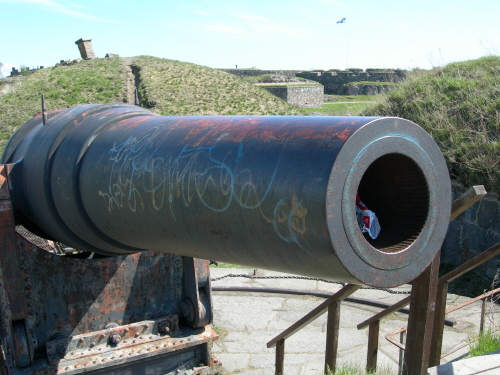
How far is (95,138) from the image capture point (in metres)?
2.70

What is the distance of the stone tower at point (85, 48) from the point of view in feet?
103

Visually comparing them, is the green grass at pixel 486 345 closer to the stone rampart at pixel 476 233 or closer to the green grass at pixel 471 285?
the green grass at pixel 471 285

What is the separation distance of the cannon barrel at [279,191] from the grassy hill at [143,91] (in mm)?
18141

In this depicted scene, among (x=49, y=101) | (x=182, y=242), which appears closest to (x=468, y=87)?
(x=182, y=242)

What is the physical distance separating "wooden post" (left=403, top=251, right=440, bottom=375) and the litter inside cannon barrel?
105cm

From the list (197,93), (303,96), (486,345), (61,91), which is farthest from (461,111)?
(303,96)

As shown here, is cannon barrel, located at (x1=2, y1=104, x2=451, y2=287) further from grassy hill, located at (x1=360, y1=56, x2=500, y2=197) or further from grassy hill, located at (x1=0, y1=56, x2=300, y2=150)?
grassy hill, located at (x1=0, y1=56, x2=300, y2=150)

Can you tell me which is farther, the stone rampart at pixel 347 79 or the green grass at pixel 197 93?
the stone rampart at pixel 347 79

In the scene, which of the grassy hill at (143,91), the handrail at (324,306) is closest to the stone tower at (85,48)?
the grassy hill at (143,91)

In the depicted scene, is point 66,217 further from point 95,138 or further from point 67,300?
point 67,300

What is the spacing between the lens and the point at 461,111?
8.11 meters

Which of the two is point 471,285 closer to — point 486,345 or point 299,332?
point 299,332

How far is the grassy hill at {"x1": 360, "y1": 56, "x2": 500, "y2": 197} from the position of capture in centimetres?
719

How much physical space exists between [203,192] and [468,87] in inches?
302
